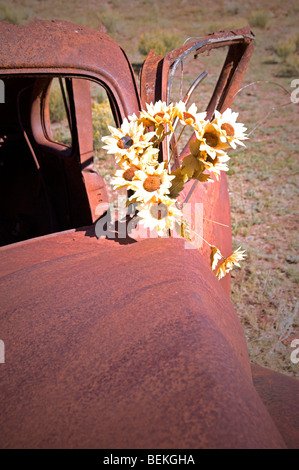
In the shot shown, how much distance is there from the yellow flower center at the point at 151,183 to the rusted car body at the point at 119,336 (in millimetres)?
190

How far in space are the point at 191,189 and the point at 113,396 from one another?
118 centimetres

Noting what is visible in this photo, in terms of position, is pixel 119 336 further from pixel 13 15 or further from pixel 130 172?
pixel 13 15

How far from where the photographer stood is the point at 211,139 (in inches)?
46.8

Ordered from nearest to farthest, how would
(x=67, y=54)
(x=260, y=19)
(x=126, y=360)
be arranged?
(x=126, y=360)
(x=67, y=54)
(x=260, y=19)

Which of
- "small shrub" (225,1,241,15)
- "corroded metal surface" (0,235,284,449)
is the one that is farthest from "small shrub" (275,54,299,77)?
"corroded metal surface" (0,235,284,449)

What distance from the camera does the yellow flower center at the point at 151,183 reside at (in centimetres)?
120

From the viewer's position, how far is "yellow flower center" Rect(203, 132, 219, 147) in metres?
1.18

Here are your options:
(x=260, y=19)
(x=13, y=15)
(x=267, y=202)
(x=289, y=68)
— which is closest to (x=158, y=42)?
(x=289, y=68)

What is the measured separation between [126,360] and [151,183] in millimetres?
620

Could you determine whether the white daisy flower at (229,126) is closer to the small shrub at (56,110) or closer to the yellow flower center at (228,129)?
the yellow flower center at (228,129)

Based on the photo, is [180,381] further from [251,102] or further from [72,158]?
[251,102]

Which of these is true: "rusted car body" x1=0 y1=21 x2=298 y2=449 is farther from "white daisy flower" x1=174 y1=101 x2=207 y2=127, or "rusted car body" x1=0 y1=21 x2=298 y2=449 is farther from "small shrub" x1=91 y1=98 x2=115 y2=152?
"small shrub" x1=91 y1=98 x2=115 y2=152

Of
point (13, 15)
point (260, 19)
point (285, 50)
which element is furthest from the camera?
point (260, 19)

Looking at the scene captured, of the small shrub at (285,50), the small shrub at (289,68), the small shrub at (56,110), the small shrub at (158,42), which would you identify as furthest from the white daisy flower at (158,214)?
the small shrub at (285,50)
